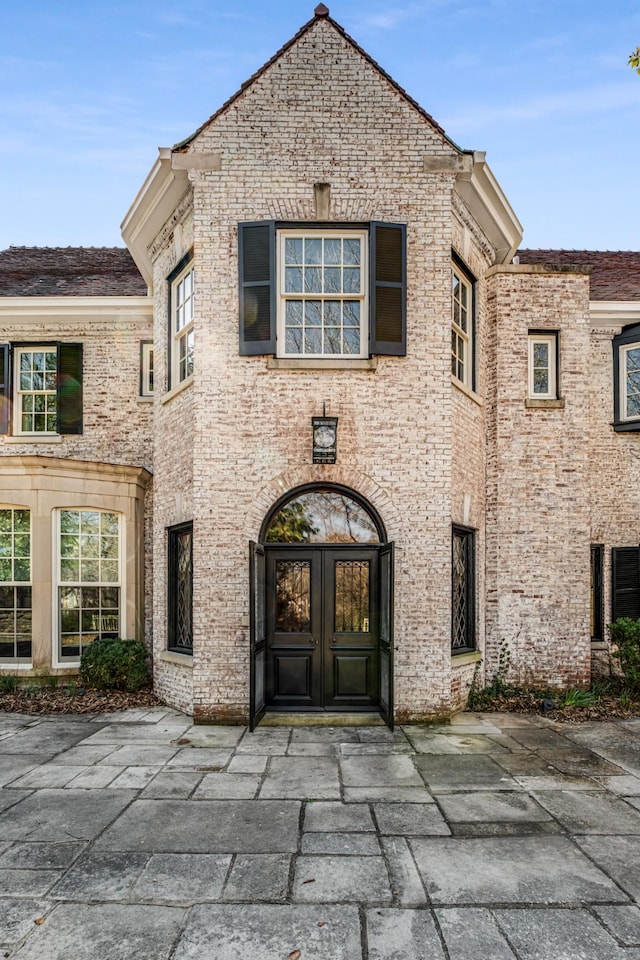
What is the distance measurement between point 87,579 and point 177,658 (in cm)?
279

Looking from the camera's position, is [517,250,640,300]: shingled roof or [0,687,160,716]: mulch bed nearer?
[0,687,160,716]: mulch bed

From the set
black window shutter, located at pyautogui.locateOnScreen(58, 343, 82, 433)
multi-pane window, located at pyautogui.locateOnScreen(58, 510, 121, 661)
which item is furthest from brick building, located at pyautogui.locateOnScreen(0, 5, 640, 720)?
black window shutter, located at pyautogui.locateOnScreen(58, 343, 82, 433)

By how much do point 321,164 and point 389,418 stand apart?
3.66 metres

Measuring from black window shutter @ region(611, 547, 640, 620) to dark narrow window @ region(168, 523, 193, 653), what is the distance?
764cm

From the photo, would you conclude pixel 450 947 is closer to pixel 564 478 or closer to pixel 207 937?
pixel 207 937

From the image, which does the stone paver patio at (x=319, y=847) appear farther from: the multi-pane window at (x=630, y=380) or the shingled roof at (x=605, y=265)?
the shingled roof at (x=605, y=265)

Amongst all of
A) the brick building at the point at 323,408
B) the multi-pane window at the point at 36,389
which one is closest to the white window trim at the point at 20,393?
the multi-pane window at the point at 36,389

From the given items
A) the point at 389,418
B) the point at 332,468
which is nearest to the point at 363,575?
the point at 332,468

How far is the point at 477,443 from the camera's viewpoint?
32.1ft

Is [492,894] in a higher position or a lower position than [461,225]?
lower

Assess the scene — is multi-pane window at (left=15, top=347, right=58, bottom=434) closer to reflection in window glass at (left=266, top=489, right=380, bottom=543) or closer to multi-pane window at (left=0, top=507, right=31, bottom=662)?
multi-pane window at (left=0, top=507, right=31, bottom=662)

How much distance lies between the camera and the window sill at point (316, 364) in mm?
8461

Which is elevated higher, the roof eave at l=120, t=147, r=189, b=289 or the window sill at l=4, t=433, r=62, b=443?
the roof eave at l=120, t=147, r=189, b=289

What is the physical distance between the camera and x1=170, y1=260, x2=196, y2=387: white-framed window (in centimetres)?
941
